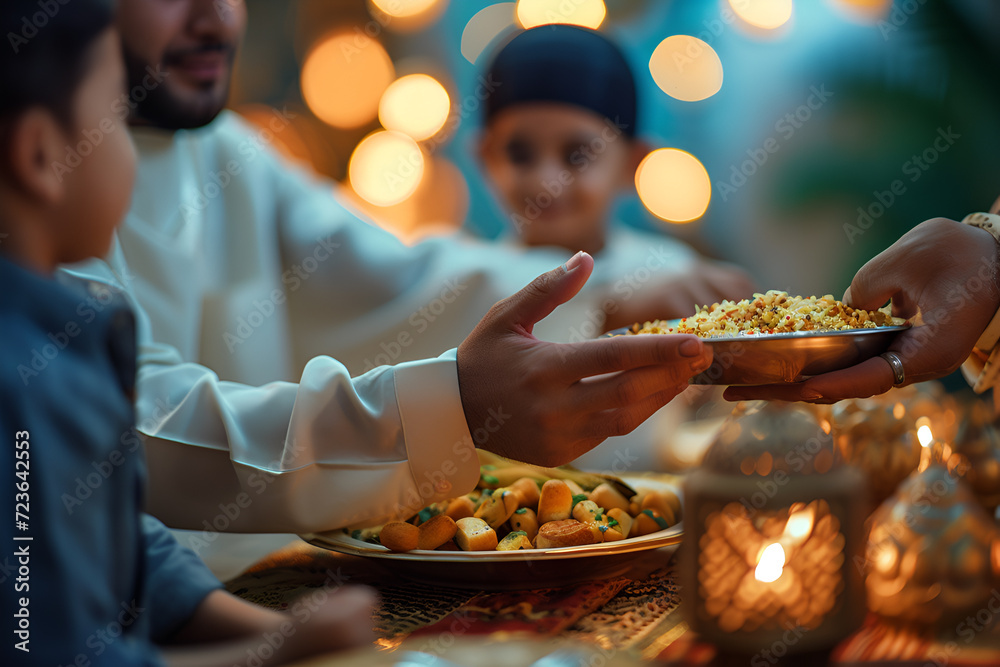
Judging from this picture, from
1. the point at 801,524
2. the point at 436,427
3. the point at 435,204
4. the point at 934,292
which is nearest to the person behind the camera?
the point at 801,524

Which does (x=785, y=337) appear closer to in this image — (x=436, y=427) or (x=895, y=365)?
(x=895, y=365)

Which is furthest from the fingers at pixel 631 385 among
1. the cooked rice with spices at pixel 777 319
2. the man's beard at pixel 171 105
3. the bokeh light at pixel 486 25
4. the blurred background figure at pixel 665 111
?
the bokeh light at pixel 486 25

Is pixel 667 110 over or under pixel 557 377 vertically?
over

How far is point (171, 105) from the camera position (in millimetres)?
1122

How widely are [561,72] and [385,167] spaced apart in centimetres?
144

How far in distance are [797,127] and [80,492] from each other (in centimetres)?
305

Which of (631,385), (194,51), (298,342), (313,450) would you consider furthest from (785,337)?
(298,342)

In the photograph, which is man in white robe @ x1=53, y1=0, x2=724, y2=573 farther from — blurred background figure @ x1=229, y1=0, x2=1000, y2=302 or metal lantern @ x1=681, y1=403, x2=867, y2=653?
blurred background figure @ x1=229, y1=0, x2=1000, y2=302

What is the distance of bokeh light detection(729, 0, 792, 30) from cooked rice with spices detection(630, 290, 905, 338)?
2.34 metres

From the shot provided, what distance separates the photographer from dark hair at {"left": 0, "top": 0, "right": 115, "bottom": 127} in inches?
13.1

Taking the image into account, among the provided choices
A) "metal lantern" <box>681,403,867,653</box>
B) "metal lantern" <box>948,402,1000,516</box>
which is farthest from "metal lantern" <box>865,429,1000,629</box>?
"metal lantern" <box>948,402,1000,516</box>

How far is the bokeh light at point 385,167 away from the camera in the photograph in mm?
2994

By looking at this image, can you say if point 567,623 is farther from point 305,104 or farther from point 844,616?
point 305,104

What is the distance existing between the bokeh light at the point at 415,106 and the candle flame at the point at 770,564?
280 cm
